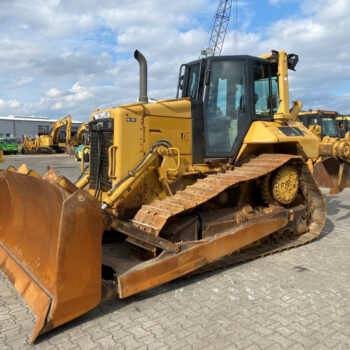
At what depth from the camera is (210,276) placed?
4.56 meters

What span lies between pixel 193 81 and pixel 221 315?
3.73m

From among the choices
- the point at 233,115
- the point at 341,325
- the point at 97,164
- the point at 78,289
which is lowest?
the point at 341,325

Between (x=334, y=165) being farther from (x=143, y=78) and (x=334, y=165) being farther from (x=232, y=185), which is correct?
(x=143, y=78)

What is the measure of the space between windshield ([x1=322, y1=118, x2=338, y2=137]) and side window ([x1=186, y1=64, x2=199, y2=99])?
12628mm

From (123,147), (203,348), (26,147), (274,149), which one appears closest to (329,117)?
(274,149)

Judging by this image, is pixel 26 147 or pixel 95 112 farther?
pixel 26 147

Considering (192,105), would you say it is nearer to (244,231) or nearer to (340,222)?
(244,231)

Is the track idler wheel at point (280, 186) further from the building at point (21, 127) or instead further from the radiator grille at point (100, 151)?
the building at point (21, 127)

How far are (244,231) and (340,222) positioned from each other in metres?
3.83

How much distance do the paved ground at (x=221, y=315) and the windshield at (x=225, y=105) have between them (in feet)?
6.35

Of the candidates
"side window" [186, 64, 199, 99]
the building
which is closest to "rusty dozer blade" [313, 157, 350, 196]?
"side window" [186, 64, 199, 99]

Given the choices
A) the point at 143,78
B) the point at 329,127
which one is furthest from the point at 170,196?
the point at 329,127

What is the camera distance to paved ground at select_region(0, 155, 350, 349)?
3100 mm

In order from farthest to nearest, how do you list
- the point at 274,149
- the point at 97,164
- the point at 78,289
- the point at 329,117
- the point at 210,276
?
the point at 329,117, the point at 274,149, the point at 97,164, the point at 210,276, the point at 78,289
